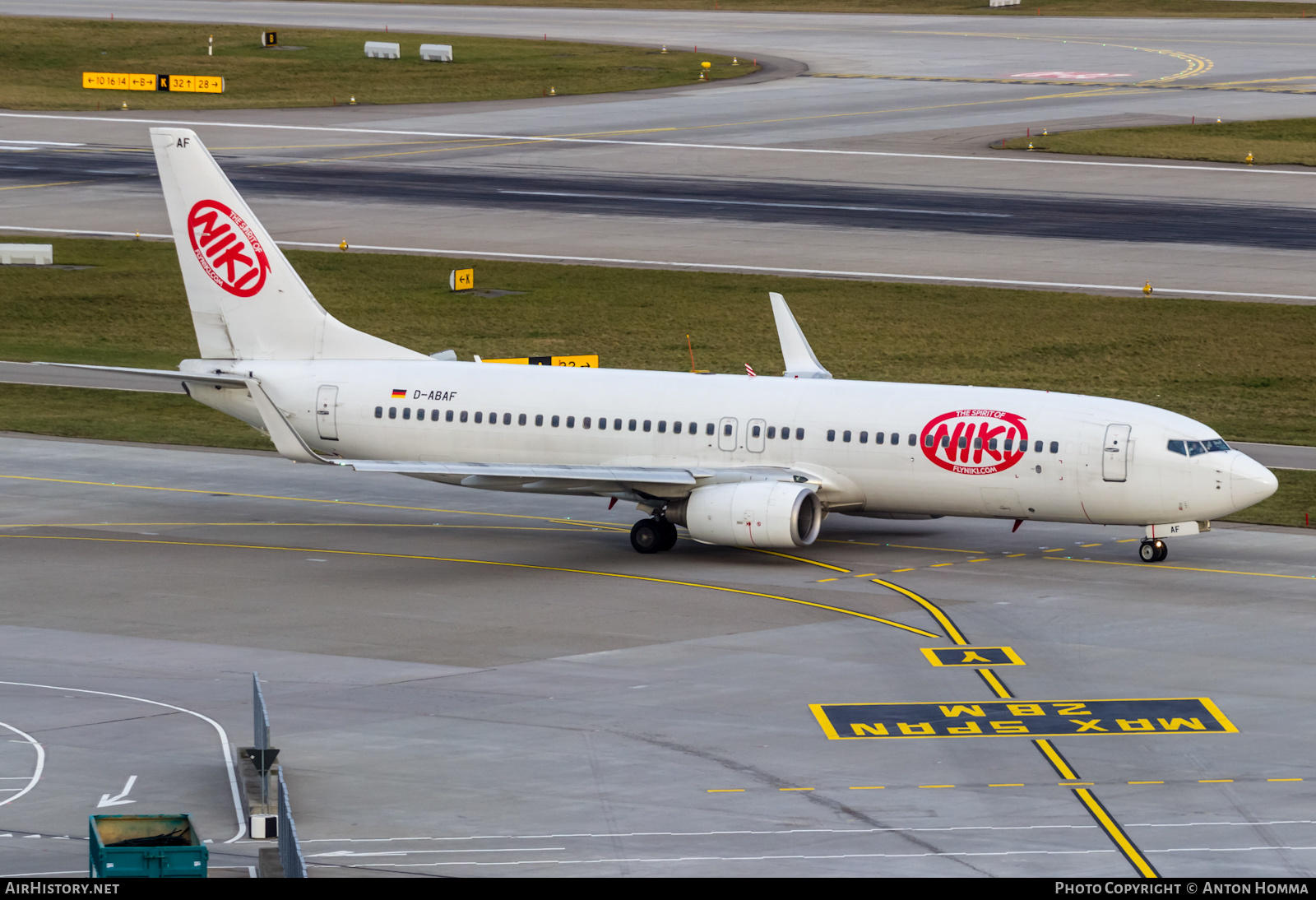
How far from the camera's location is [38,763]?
31578mm

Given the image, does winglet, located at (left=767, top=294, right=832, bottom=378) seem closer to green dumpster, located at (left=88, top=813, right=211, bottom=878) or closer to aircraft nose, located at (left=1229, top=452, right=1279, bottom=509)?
aircraft nose, located at (left=1229, top=452, right=1279, bottom=509)

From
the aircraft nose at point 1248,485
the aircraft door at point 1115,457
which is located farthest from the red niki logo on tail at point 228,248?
the aircraft nose at point 1248,485

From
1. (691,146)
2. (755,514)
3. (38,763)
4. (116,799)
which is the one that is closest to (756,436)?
(755,514)

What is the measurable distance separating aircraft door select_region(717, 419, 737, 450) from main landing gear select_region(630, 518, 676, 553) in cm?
239

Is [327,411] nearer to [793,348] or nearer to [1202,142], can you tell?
[793,348]

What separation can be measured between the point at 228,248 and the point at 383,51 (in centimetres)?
10156

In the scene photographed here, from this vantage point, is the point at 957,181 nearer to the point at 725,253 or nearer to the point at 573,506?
the point at 725,253

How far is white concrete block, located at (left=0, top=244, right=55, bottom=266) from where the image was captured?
88562 millimetres

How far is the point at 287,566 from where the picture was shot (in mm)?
47281

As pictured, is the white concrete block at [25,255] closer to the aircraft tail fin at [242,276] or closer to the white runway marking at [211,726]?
the aircraft tail fin at [242,276]

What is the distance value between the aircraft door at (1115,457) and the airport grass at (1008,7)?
148963 millimetres

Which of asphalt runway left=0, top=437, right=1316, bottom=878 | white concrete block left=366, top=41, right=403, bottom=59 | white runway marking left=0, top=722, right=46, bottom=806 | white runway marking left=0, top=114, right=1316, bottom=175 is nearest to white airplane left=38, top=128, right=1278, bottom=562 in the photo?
asphalt runway left=0, top=437, right=1316, bottom=878

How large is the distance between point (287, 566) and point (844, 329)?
34046 millimetres

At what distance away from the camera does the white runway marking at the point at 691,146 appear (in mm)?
106188
